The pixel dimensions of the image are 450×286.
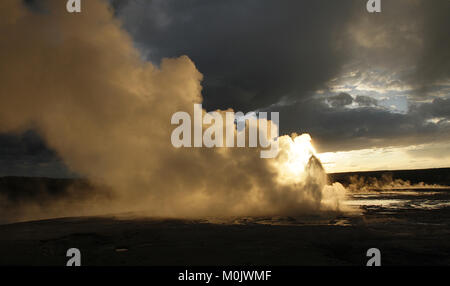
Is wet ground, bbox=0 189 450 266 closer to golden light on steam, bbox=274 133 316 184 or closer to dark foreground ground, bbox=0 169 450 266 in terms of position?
dark foreground ground, bbox=0 169 450 266

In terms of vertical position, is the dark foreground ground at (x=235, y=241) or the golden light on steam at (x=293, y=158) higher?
the golden light on steam at (x=293, y=158)

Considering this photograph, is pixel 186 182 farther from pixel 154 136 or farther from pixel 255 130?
pixel 255 130

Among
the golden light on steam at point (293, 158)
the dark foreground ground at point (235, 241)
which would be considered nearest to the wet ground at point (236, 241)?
the dark foreground ground at point (235, 241)

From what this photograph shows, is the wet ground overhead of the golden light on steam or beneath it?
beneath

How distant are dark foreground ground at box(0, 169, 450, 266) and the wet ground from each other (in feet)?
0.10

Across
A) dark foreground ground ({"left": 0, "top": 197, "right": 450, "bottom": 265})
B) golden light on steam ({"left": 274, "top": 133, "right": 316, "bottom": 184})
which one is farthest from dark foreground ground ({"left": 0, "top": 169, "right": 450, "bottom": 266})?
golden light on steam ({"left": 274, "top": 133, "right": 316, "bottom": 184})

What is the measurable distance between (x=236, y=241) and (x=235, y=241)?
5cm

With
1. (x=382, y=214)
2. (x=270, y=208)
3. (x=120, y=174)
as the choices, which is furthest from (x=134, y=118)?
(x=382, y=214)

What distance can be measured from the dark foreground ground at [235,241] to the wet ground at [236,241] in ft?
0.10

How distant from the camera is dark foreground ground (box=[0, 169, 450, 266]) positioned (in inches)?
481

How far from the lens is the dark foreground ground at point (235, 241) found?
40.1ft

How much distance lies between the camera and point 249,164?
2792 centimetres

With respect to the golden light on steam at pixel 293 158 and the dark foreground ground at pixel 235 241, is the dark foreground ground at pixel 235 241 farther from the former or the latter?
the golden light on steam at pixel 293 158
